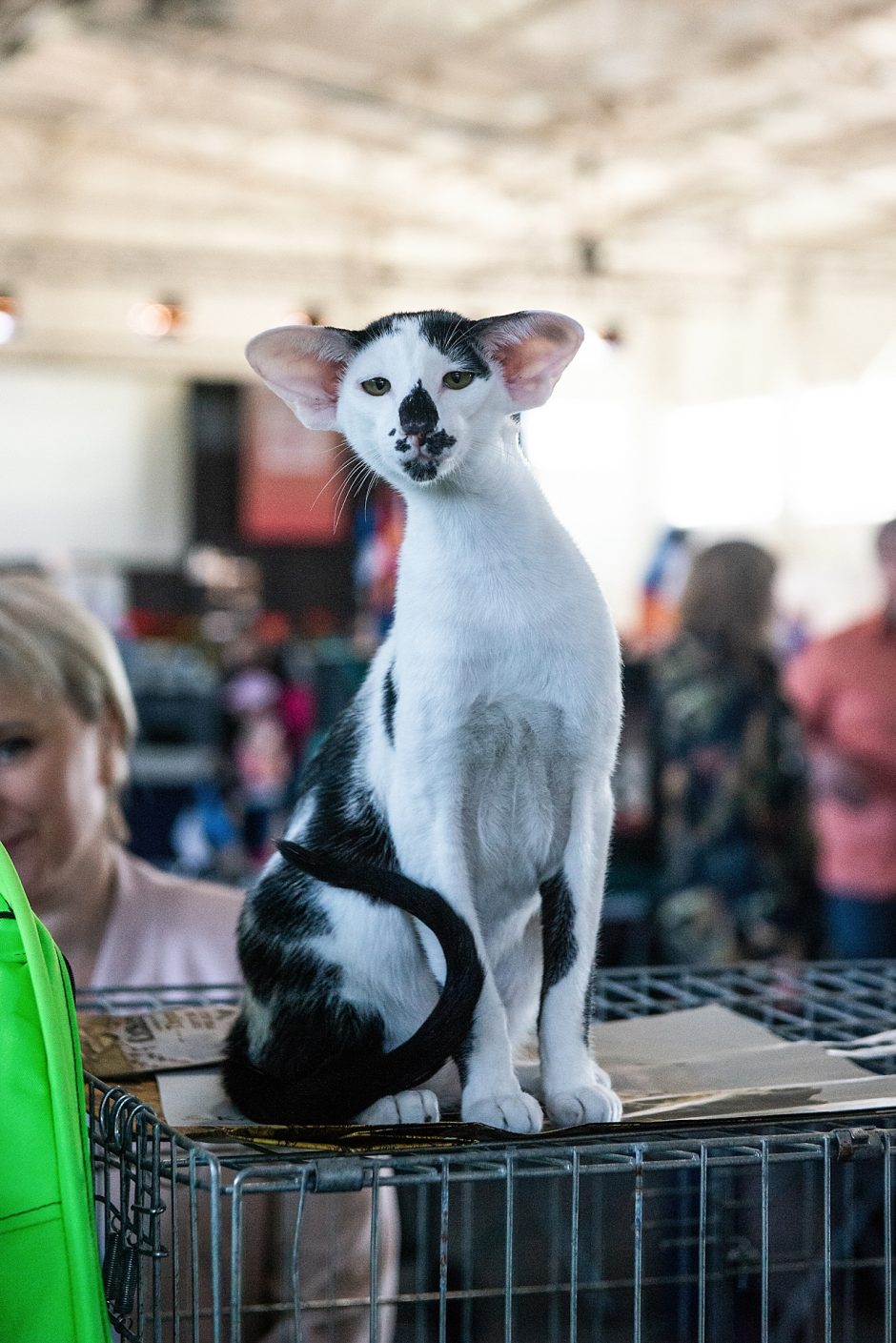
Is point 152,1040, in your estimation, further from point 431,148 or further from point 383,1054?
point 431,148

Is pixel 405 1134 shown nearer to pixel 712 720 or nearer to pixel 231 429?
pixel 712 720

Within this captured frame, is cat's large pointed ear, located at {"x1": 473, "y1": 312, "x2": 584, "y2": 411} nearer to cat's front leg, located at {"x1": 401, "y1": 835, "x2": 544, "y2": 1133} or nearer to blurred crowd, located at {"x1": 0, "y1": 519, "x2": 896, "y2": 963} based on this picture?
cat's front leg, located at {"x1": 401, "y1": 835, "x2": 544, "y2": 1133}

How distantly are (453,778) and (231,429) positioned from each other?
9.55 meters

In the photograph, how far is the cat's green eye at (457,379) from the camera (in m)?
0.76

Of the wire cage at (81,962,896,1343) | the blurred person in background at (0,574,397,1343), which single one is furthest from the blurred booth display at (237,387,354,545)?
the blurred person in background at (0,574,397,1343)

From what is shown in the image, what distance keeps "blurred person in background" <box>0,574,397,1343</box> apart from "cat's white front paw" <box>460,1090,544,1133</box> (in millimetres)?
613

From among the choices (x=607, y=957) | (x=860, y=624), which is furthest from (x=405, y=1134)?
(x=607, y=957)

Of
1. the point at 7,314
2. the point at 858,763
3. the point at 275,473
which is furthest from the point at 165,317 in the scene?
the point at 858,763

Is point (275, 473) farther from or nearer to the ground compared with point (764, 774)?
farther from the ground

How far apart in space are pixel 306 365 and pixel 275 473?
9.31 meters

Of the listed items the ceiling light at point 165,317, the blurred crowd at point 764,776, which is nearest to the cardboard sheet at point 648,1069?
the blurred crowd at point 764,776

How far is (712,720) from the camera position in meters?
2.60

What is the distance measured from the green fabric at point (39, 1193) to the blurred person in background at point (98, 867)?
0.66 metres

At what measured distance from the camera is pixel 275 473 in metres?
9.96
